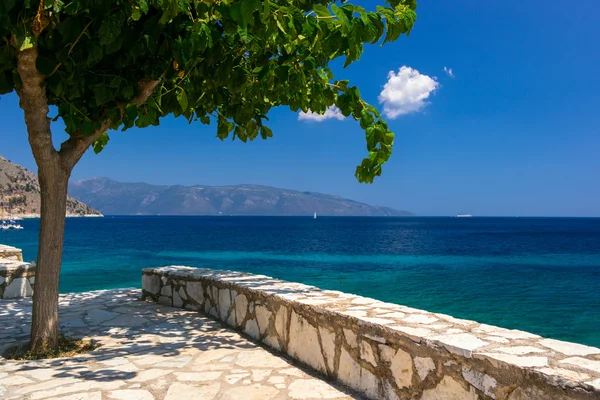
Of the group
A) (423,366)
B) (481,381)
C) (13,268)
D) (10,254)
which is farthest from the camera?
(10,254)

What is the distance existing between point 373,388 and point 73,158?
13.1 feet

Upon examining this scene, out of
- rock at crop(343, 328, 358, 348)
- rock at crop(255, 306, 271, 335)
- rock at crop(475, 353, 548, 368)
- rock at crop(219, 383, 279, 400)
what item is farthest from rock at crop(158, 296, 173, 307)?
rock at crop(475, 353, 548, 368)

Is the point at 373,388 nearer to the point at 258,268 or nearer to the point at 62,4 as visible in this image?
the point at 62,4

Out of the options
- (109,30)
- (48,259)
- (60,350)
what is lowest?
(60,350)

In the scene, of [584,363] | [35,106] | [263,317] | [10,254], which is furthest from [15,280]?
[584,363]

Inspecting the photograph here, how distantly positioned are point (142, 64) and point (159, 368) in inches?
119

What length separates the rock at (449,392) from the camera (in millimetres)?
2797

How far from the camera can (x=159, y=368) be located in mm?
4344

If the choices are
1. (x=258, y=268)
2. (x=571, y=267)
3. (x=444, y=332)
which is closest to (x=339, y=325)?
(x=444, y=332)

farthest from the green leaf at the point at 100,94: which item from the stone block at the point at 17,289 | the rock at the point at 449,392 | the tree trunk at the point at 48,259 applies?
the stone block at the point at 17,289

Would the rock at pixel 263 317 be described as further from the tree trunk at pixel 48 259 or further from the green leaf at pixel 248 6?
the green leaf at pixel 248 6

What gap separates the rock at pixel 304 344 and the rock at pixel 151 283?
383 centimetres

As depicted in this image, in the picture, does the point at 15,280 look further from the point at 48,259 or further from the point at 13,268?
the point at 48,259

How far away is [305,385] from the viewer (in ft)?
12.8
